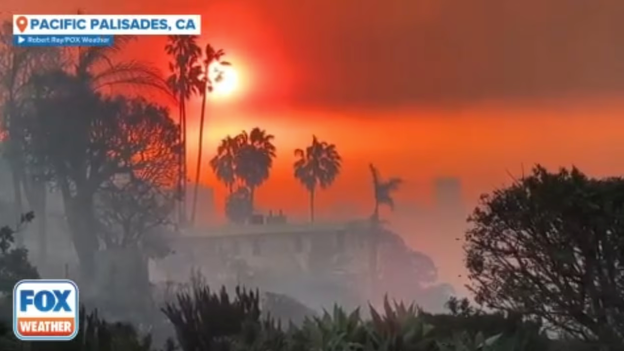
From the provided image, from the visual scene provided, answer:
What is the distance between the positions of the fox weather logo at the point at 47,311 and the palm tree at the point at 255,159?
62cm

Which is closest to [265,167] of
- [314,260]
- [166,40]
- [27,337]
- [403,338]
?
[314,260]

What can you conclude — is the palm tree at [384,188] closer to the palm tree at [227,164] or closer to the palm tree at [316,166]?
the palm tree at [316,166]

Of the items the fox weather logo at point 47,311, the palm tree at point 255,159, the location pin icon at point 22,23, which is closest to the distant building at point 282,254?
the palm tree at point 255,159

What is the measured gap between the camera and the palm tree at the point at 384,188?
190cm

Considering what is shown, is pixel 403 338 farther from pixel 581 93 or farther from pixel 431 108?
pixel 581 93

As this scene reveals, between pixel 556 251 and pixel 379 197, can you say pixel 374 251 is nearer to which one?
pixel 379 197

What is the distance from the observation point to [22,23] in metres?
1.93

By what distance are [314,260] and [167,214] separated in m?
0.47

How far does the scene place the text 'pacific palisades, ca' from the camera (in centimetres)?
193

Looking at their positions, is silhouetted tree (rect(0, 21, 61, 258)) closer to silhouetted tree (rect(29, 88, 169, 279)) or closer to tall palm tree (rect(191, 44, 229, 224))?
silhouetted tree (rect(29, 88, 169, 279))

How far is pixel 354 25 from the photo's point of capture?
195 centimetres

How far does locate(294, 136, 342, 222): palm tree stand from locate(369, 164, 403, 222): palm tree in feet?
0.40

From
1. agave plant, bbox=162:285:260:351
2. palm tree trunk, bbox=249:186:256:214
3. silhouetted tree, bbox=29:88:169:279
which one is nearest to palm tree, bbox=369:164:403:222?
palm tree trunk, bbox=249:186:256:214

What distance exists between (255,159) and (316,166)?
188 mm
